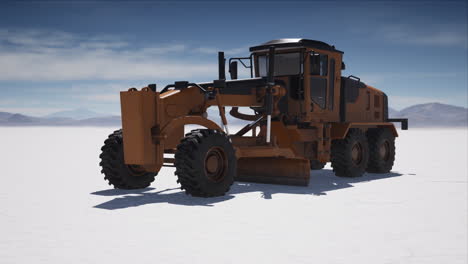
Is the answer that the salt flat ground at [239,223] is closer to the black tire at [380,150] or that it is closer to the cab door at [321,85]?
the cab door at [321,85]

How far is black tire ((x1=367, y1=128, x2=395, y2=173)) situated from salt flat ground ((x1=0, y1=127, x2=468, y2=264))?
276 centimetres

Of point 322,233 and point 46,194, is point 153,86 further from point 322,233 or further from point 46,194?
point 322,233

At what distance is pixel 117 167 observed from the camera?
11.3m

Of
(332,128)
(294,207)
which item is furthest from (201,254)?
(332,128)

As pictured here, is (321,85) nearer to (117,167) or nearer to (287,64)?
(287,64)

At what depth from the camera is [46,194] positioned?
1112 centimetres

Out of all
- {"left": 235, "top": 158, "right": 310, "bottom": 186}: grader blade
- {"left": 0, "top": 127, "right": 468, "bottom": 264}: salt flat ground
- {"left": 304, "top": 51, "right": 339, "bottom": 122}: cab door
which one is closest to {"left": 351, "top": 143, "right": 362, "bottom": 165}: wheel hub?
{"left": 304, "top": 51, "right": 339, "bottom": 122}: cab door

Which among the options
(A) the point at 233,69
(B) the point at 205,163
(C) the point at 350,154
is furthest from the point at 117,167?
(C) the point at 350,154

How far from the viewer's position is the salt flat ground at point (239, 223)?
6.10 m

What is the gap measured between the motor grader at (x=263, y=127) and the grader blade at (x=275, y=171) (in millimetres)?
22

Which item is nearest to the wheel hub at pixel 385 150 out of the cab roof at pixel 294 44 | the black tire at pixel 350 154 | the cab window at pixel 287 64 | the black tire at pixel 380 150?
the black tire at pixel 380 150

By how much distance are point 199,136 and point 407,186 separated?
16.7 feet

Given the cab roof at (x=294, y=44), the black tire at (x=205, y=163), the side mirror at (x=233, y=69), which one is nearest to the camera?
the black tire at (x=205, y=163)

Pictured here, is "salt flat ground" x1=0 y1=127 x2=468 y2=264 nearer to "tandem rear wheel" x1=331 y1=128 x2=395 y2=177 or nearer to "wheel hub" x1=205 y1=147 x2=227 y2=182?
"wheel hub" x1=205 y1=147 x2=227 y2=182
